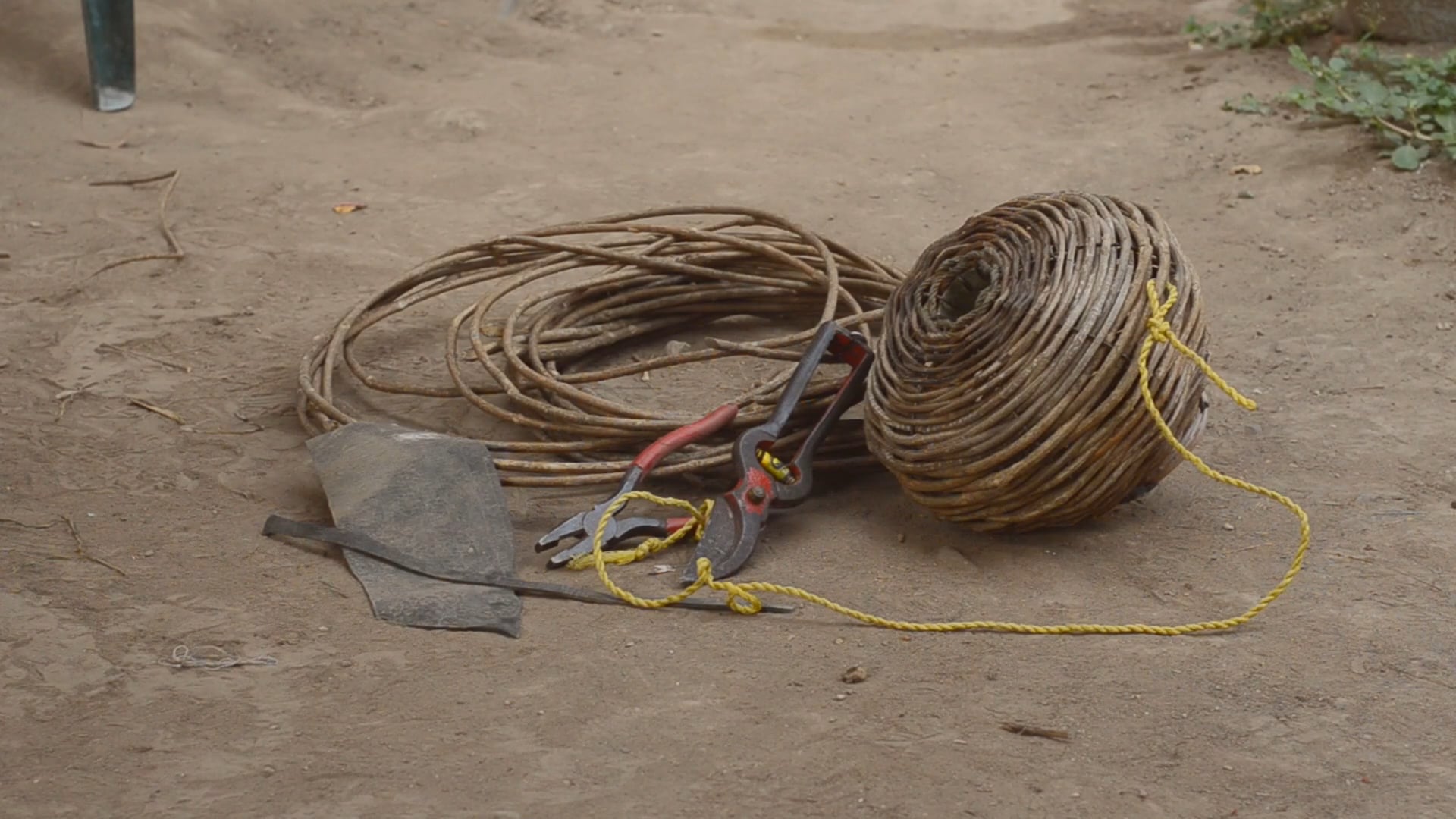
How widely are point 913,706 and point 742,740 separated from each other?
29cm

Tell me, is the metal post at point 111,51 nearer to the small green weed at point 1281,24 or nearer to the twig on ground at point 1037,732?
the small green weed at point 1281,24

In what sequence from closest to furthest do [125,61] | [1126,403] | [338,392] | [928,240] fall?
[1126,403] → [338,392] → [928,240] → [125,61]

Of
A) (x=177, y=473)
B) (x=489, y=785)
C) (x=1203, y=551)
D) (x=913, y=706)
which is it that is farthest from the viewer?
(x=177, y=473)

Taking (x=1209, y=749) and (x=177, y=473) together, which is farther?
(x=177, y=473)

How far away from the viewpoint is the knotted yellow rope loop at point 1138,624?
260 cm

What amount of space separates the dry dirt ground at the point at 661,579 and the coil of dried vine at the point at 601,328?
0.17 m

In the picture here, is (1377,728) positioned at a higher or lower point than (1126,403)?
lower

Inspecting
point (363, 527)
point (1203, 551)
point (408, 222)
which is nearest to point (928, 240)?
point (408, 222)

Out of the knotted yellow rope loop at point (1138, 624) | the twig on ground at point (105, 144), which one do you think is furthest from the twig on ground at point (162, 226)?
the knotted yellow rope loop at point (1138, 624)

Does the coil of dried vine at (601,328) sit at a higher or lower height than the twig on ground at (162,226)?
A: higher

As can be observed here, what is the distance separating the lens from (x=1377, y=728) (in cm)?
232

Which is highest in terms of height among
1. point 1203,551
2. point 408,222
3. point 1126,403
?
point 1126,403

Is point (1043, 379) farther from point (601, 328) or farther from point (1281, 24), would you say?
point (1281, 24)

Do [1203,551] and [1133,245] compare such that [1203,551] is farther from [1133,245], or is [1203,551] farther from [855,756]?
[855,756]
